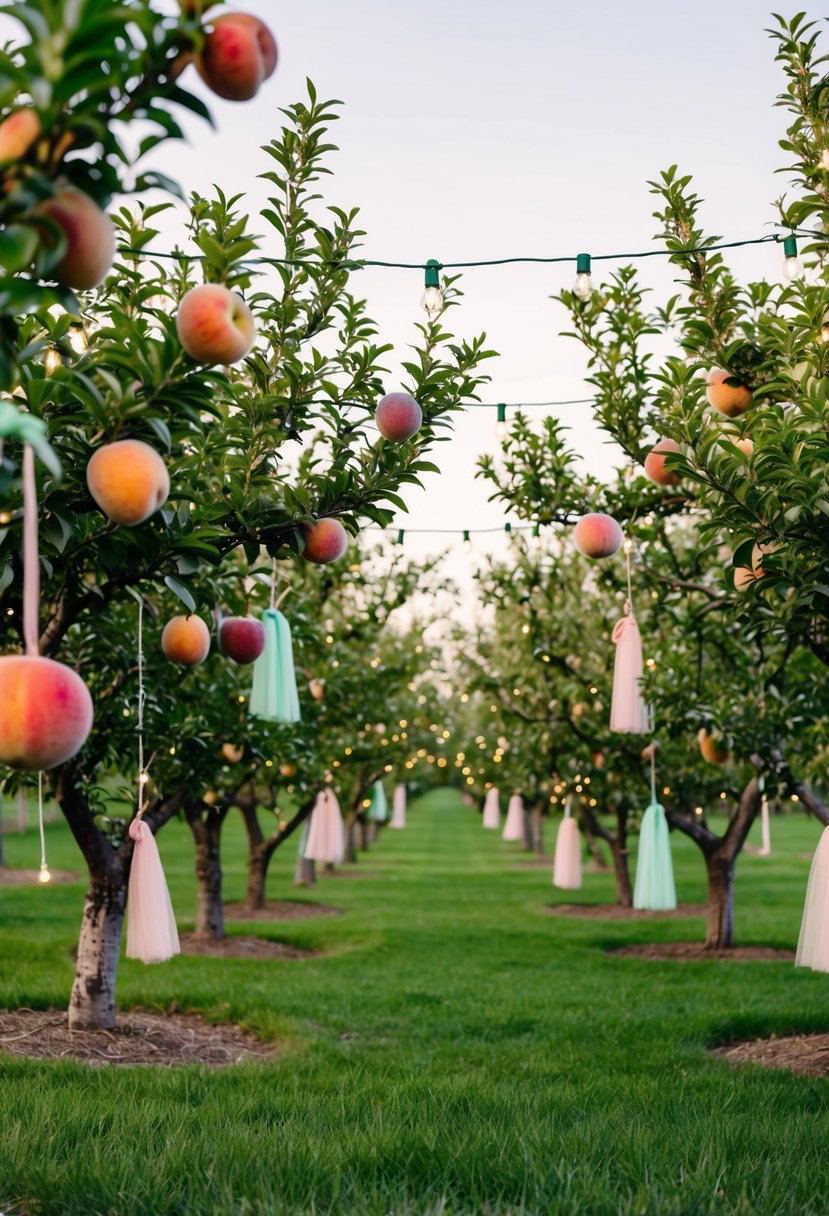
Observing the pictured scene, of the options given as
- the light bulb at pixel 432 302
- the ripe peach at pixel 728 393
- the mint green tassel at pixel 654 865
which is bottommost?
the mint green tassel at pixel 654 865

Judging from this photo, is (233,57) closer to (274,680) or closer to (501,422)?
(274,680)

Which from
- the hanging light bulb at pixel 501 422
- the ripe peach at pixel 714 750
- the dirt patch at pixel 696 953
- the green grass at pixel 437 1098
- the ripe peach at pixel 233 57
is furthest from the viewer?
the dirt patch at pixel 696 953

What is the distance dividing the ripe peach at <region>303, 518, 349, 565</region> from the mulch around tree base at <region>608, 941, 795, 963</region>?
9.33 metres

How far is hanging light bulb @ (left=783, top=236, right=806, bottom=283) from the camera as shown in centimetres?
551

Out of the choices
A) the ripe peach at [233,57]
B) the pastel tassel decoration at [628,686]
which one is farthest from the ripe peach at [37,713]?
the pastel tassel decoration at [628,686]

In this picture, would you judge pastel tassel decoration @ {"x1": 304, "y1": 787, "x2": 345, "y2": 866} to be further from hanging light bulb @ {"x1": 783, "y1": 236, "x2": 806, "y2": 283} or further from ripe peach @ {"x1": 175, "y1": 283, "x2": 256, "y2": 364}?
ripe peach @ {"x1": 175, "y1": 283, "x2": 256, "y2": 364}

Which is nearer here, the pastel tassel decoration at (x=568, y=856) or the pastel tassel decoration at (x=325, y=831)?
the pastel tassel decoration at (x=568, y=856)

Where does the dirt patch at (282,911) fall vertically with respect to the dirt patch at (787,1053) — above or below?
below

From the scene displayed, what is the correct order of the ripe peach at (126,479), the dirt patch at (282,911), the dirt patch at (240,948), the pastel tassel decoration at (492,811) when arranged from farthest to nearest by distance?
the pastel tassel decoration at (492,811)
the dirt patch at (282,911)
the dirt patch at (240,948)
the ripe peach at (126,479)

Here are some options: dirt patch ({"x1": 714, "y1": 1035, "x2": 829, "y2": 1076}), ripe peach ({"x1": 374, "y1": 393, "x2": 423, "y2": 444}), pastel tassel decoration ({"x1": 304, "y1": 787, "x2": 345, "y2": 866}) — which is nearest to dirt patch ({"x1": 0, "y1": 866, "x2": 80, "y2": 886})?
pastel tassel decoration ({"x1": 304, "y1": 787, "x2": 345, "y2": 866})

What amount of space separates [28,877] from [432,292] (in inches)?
799

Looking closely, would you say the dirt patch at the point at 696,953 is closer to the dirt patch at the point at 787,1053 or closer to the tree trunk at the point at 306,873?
the dirt patch at the point at 787,1053

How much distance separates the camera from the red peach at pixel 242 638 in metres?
5.18

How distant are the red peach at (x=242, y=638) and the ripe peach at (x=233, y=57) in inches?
113
